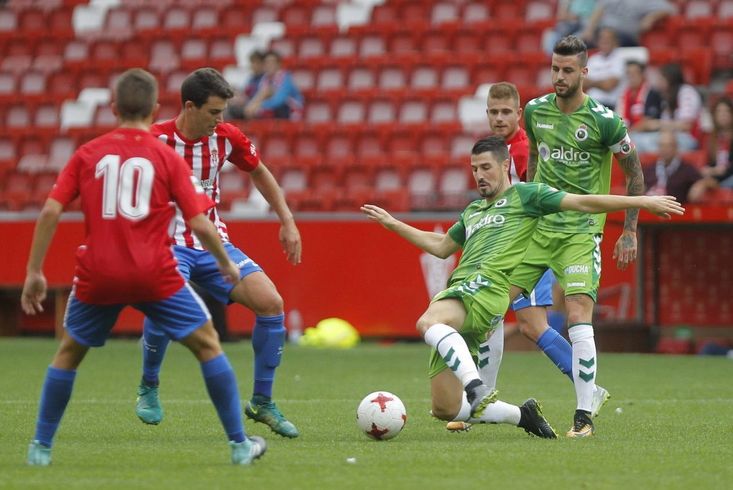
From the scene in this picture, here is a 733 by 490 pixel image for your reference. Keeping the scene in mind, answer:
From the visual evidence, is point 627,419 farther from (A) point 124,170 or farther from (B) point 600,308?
(B) point 600,308

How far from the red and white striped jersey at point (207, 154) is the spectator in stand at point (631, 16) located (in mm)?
10441

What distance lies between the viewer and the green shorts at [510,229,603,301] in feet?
26.3

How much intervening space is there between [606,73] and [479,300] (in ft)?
A: 30.4

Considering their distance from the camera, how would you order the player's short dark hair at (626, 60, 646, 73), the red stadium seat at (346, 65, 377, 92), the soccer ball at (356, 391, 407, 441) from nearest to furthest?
1. the soccer ball at (356, 391, 407, 441)
2. the player's short dark hair at (626, 60, 646, 73)
3. the red stadium seat at (346, 65, 377, 92)

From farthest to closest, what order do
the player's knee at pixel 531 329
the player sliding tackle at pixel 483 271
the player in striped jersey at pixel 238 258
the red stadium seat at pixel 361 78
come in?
the red stadium seat at pixel 361 78 < the player's knee at pixel 531 329 < the player in striped jersey at pixel 238 258 < the player sliding tackle at pixel 483 271

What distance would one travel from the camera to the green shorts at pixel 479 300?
763 cm

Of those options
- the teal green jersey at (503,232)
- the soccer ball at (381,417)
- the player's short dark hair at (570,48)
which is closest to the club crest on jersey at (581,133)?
the player's short dark hair at (570,48)

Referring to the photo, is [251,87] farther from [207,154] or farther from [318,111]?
[207,154]

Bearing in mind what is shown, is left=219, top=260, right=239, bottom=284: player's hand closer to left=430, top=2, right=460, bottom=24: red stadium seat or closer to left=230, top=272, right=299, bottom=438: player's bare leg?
left=230, top=272, right=299, bottom=438: player's bare leg

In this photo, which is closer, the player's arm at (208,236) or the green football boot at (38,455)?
the player's arm at (208,236)

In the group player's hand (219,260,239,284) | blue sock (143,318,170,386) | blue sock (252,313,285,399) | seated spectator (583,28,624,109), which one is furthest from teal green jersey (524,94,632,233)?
seated spectator (583,28,624,109)

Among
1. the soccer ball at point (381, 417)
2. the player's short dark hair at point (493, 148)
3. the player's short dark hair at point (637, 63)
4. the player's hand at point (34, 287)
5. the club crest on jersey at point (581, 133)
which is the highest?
the player's short dark hair at point (637, 63)

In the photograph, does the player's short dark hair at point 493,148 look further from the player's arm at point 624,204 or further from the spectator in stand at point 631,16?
the spectator in stand at point 631,16

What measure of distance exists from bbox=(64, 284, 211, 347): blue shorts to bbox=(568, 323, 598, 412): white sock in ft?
8.44
